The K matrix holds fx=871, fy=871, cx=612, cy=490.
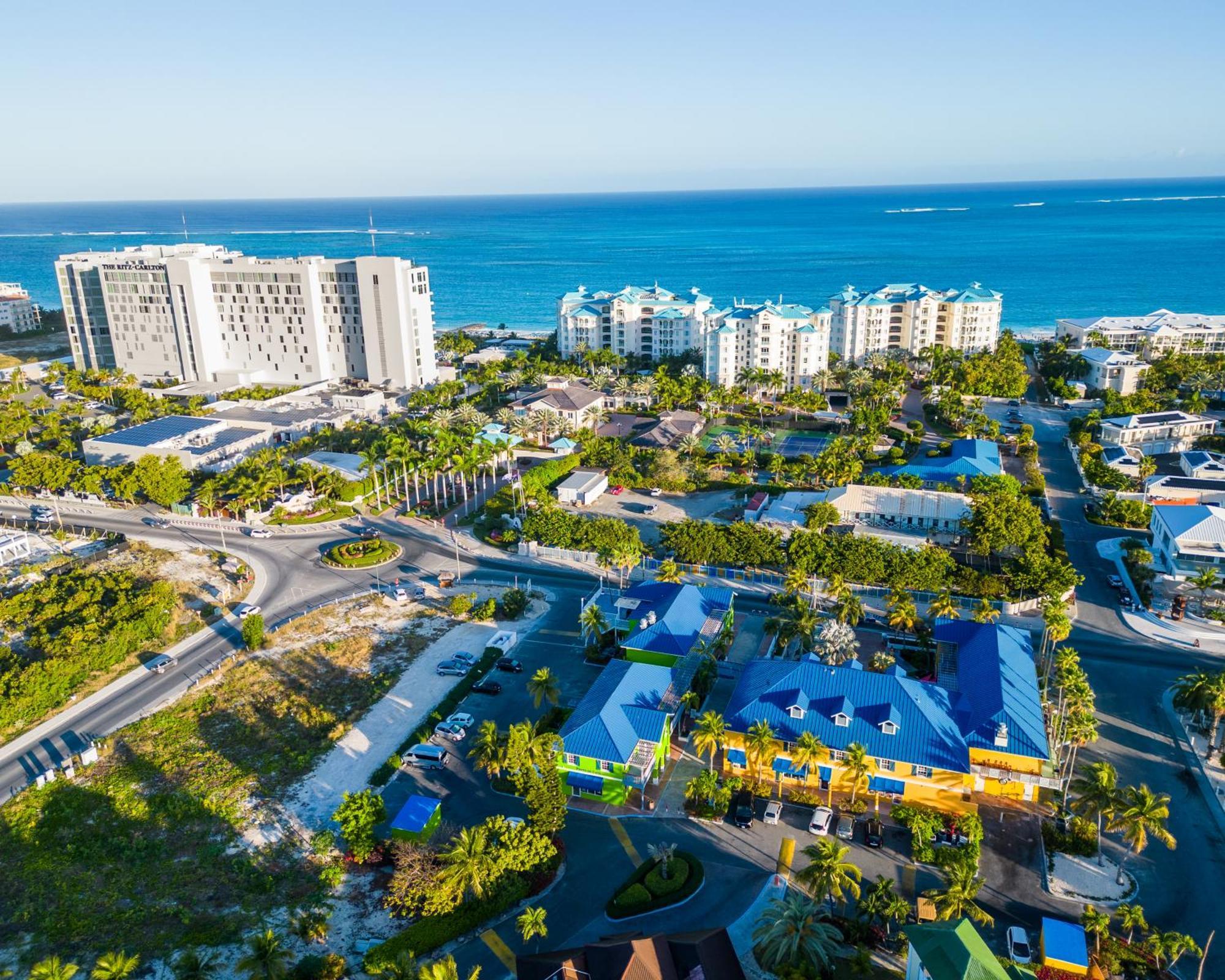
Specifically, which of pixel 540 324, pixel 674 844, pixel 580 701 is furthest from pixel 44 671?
pixel 540 324

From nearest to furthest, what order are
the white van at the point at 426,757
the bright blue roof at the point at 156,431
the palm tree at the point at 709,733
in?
the palm tree at the point at 709,733, the white van at the point at 426,757, the bright blue roof at the point at 156,431

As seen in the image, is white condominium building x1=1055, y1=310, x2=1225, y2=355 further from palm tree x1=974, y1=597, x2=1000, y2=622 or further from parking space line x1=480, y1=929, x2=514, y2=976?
parking space line x1=480, y1=929, x2=514, y2=976

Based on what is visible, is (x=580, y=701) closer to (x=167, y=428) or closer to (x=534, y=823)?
(x=534, y=823)

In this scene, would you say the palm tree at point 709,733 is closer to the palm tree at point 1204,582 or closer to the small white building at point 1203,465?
the palm tree at point 1204,582

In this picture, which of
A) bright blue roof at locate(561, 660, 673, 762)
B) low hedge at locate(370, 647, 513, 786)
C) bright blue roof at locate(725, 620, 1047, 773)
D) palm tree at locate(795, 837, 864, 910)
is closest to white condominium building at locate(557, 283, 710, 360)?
low hedge at locate(370, 647, 513, 786)

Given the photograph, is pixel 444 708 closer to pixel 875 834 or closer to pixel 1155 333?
pixel 875 834

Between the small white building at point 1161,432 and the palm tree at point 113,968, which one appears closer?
the palm tree at point 113,968

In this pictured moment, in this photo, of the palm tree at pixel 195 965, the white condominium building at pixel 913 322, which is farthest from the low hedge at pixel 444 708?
the white condominium building at pixel 913 322

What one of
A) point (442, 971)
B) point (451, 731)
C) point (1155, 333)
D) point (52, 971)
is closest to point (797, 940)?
point (442, 971)
